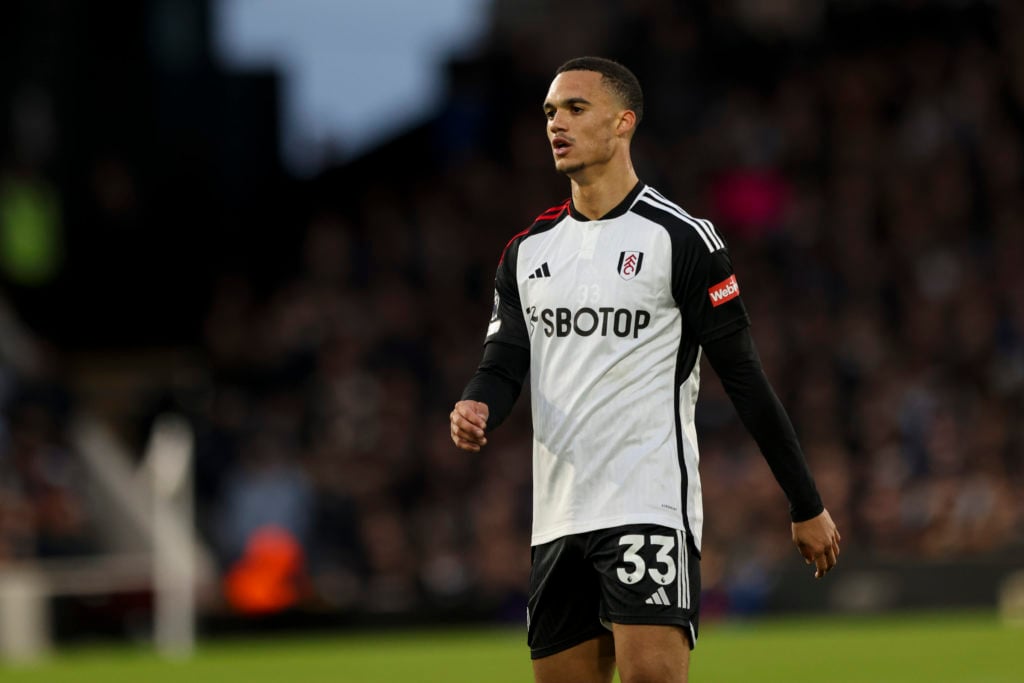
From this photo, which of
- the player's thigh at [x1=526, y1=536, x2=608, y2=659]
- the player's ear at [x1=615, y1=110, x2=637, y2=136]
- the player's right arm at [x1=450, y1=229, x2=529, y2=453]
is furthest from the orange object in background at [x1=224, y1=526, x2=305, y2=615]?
the player's ear at [x1=615, y1=110, x2=637, y2=136]

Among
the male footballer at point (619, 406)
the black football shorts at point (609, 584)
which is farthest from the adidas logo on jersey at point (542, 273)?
the black football shorts at point (609, 584)

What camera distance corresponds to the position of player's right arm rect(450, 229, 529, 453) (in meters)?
6.02

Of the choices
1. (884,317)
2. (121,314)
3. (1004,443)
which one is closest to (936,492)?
(1004,443)

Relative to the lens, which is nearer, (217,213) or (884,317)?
(884,317)

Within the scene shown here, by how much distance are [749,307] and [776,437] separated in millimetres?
13996

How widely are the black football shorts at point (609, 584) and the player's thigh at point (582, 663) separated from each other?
0.06ft

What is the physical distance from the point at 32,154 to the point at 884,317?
9.54 m

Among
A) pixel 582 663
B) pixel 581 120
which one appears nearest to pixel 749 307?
pixel 581 120

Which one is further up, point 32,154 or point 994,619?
point 32,154

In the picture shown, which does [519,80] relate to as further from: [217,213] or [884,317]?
[884,317]

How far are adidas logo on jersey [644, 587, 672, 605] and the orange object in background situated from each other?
13.0m

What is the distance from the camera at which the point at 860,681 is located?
11.9 meters

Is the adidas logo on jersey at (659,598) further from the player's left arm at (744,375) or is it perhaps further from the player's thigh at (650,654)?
the player's left arm at (744,375)

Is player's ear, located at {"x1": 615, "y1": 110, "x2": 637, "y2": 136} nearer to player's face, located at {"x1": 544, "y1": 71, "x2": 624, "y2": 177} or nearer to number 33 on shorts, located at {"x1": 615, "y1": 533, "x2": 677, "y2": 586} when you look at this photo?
player's face, located at {"x1": 544, "y1": 71, "x2": 624, "y2": 177}
